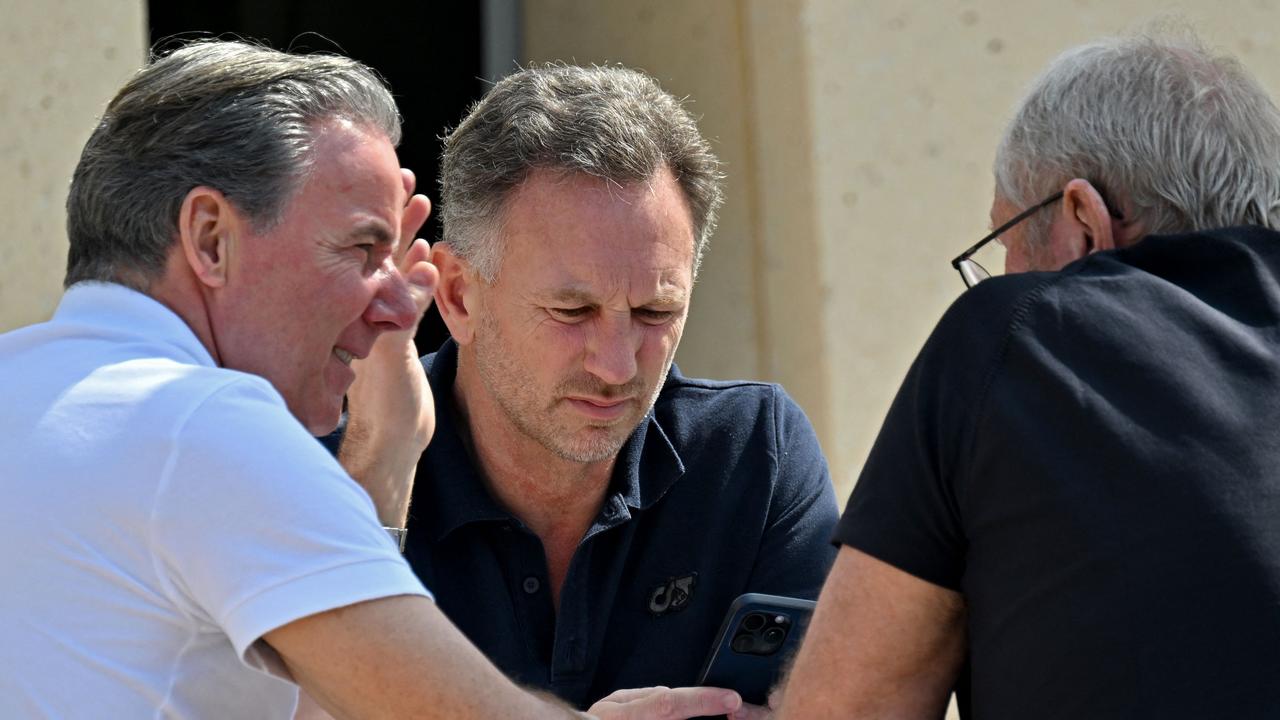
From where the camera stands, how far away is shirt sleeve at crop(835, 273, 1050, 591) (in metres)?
1.76

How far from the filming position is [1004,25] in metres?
4.21

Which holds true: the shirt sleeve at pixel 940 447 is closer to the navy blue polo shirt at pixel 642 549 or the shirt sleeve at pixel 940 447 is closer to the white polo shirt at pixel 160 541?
the white polo shirt at pixel 160 541

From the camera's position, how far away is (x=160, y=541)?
1.55 meters

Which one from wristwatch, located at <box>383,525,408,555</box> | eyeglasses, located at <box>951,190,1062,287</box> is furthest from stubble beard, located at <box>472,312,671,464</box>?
eyeglasses, located at <box>951,190,1062,287</box>

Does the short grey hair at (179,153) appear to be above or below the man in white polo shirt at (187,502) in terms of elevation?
above

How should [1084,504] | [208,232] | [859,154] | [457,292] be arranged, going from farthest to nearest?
1. [859,154]
2. [457,292]
3. [208,232]
4. [1084,504]

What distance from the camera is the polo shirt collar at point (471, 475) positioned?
264 centimetres

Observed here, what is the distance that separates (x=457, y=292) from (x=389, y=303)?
0.75 m

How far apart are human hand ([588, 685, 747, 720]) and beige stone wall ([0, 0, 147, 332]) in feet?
5.10

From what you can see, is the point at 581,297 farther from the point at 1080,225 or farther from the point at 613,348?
the point at 1080,225

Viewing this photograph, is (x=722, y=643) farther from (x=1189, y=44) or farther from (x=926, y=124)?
(x=926, y=124)

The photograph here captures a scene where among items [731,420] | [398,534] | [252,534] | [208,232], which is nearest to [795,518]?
[731,420]

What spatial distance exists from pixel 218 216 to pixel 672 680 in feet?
3.80

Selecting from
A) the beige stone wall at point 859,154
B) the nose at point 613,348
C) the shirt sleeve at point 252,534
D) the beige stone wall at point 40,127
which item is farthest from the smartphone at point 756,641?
the beige stone wall at point 859,154
